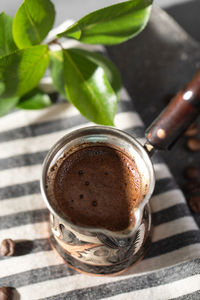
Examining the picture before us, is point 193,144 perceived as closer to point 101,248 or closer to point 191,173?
point 191,173

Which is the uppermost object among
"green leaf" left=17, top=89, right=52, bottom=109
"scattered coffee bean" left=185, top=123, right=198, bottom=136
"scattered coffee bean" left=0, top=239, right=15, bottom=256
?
"green leaf" left=17, top=89, right=52, bottom=109

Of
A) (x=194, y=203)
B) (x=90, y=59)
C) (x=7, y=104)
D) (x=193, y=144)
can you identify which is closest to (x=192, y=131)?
(x=193, y=144)

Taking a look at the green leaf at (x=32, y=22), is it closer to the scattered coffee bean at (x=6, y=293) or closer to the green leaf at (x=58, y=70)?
the green leaf at (x=58, y=70)

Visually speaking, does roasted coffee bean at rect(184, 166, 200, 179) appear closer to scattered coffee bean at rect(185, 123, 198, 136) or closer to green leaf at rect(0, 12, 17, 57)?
scattered coffee bean at rect(185, 123, 198, 136)

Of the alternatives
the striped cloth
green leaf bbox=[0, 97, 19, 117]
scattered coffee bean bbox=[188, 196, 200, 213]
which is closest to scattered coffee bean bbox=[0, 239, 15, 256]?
the striped cloth

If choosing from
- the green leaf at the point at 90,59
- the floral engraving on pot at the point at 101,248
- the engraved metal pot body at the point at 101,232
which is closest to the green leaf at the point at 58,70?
the green leaf at the point at 90,59
